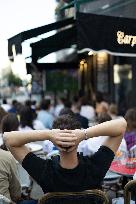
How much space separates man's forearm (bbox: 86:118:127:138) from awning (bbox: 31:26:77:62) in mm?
5129

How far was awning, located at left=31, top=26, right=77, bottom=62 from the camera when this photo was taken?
8.50 m

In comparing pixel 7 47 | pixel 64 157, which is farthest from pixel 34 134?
pixel 7 47

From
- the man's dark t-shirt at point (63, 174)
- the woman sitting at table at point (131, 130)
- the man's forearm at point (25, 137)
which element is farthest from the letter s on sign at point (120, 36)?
the man's forearm at point (25, 137)

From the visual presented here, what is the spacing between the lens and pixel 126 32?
21.0 feet

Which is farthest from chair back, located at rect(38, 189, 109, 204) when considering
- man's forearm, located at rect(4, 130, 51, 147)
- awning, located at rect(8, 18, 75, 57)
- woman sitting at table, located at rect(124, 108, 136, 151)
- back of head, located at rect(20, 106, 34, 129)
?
back of head, located at rect(20, 106, 34, 129)

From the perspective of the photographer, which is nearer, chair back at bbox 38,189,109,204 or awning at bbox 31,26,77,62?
chair back at bbox 38,189,109,204

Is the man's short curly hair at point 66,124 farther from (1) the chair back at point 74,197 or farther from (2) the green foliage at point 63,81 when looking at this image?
(2) the green foliage at point 63,81

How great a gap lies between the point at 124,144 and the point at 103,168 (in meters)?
2.41

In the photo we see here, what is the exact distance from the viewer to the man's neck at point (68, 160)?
3.41 metres

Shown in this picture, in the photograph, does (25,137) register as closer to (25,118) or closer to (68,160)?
(68,160)

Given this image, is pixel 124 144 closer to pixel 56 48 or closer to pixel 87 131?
pixel 87 131

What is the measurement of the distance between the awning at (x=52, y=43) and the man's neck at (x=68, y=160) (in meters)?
5.17

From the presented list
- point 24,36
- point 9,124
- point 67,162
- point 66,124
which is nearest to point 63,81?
point 24,36

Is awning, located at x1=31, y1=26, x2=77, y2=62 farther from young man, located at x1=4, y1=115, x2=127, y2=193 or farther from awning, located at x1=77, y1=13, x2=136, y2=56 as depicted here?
young man, located at x1=4, y1=115, x2=127, y2=193
